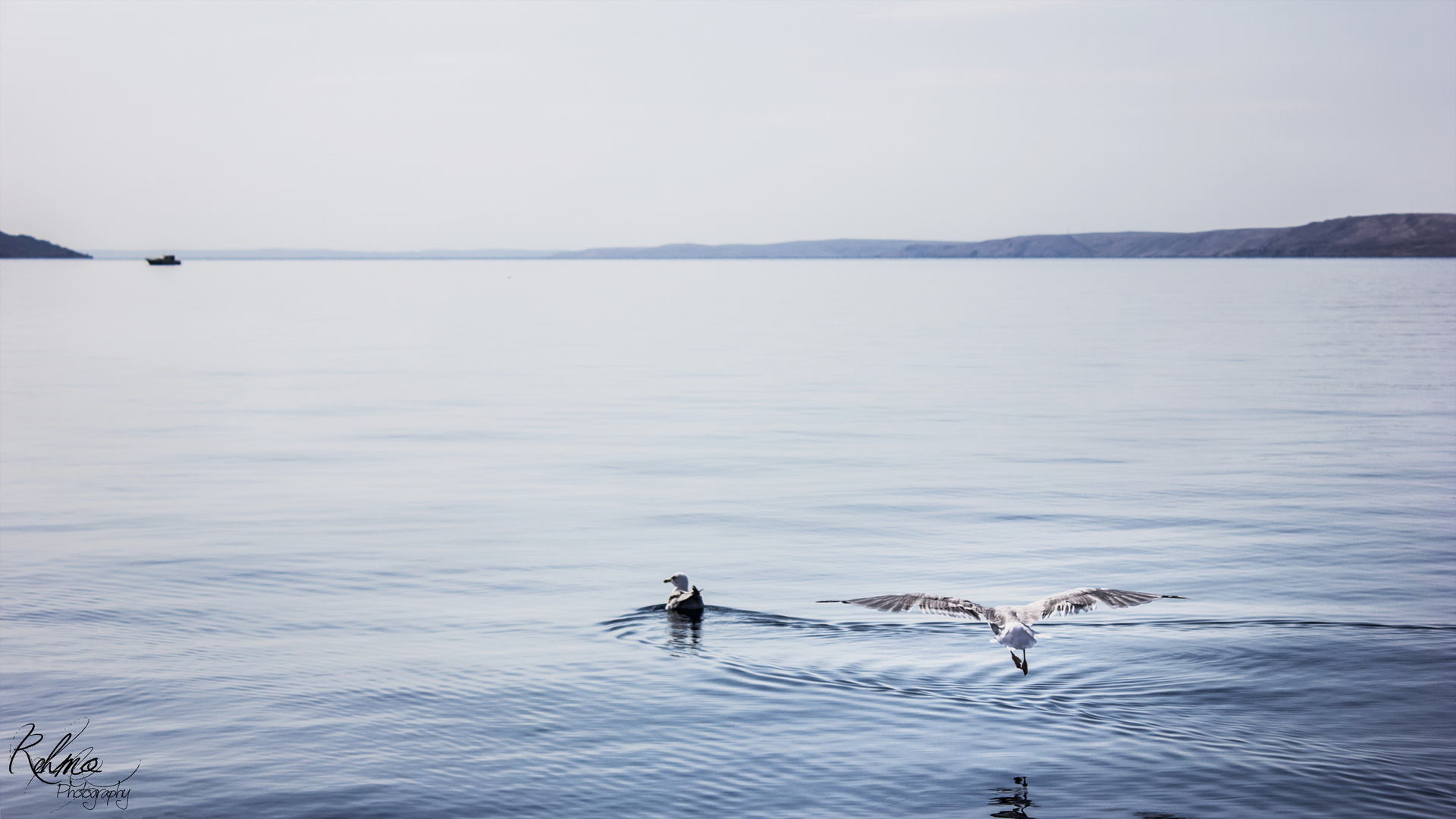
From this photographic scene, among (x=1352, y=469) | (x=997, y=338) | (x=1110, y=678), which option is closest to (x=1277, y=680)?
(x=1110, y=678)

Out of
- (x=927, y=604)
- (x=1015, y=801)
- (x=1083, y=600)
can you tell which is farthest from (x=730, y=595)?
(x=1015, y=801)

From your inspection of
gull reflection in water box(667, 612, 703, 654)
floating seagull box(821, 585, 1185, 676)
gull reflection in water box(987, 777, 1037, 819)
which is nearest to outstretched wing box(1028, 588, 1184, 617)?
floating seagull box(821, 585, 1185, 676)

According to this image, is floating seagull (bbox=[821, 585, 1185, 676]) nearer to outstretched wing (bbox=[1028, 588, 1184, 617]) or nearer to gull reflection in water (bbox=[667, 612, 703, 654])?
outstretched wing (bbox=[1028, 588, 1184, 617])

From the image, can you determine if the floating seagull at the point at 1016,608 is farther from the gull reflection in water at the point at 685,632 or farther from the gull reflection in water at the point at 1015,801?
the gull reflection in water at the point at 685,632

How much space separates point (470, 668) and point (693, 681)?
2954 mm

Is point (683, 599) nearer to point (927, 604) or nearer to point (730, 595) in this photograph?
point (730, 595)

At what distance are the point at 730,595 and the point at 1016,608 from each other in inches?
242

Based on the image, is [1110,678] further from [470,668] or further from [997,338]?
[997,338]

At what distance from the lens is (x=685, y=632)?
17.6 metres

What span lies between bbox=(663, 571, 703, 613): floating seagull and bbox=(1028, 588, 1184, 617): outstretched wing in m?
5.36

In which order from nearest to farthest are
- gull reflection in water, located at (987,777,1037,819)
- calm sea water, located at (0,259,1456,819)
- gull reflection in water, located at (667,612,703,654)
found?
gull reflection in water, located at (987,777,1037,819) → calm sea water, located at (0,259,1456,819) → gull reflection in water, located at (667,612,703,654)

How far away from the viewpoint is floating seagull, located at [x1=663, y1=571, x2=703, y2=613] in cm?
1789
